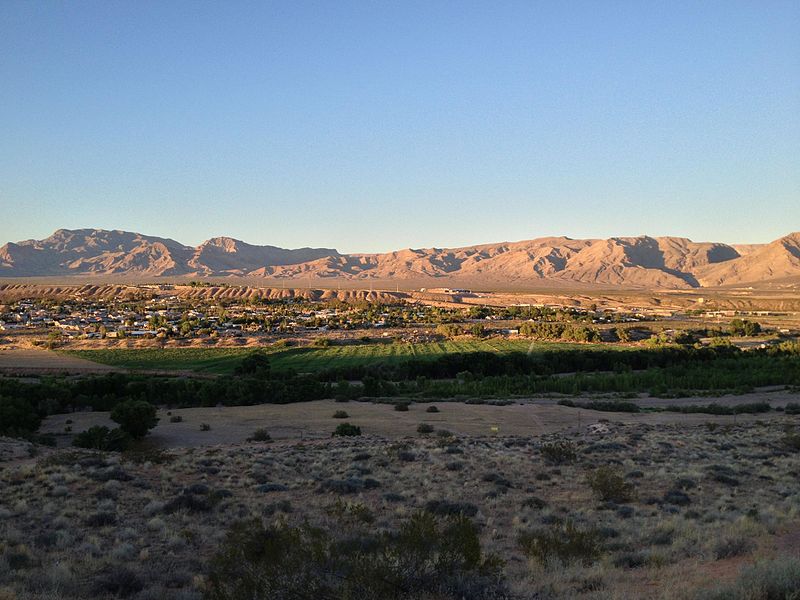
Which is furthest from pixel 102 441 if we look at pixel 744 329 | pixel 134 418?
pixel 744 329

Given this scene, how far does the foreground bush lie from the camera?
24.7 ft

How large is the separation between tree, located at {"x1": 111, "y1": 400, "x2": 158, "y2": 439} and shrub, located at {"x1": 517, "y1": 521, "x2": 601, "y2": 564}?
22.8m

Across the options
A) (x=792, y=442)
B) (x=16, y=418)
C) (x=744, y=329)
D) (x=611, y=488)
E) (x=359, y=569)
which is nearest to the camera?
(x=359, y=569)

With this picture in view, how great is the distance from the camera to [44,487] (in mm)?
14570

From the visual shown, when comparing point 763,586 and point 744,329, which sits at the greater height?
point 763,586

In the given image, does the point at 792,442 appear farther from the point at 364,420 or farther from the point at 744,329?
the point at 744,329

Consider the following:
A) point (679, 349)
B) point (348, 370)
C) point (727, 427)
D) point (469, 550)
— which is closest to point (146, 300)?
Result: point (348, 370)

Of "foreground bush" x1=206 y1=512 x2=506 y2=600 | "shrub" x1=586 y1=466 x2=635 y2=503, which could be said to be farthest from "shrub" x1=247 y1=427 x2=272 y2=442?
"foreground bush" x1=206 y1=512 x2=506 y2=600

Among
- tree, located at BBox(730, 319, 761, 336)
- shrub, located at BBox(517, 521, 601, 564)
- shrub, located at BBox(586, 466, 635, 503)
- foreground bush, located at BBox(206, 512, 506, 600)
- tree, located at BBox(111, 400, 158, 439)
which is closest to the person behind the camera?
foreground bush, located at BBox(206, 512, 506, 600)

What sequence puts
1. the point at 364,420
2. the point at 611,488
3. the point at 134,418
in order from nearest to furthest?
1. the point at 611,488
2. the point at 134,418
3. the point at 364,420

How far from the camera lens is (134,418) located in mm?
28922

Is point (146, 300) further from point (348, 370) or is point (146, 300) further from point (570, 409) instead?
point (570, 409)

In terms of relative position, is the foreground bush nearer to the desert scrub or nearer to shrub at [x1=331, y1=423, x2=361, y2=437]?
the desert scrub

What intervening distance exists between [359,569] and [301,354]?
70483 mm
